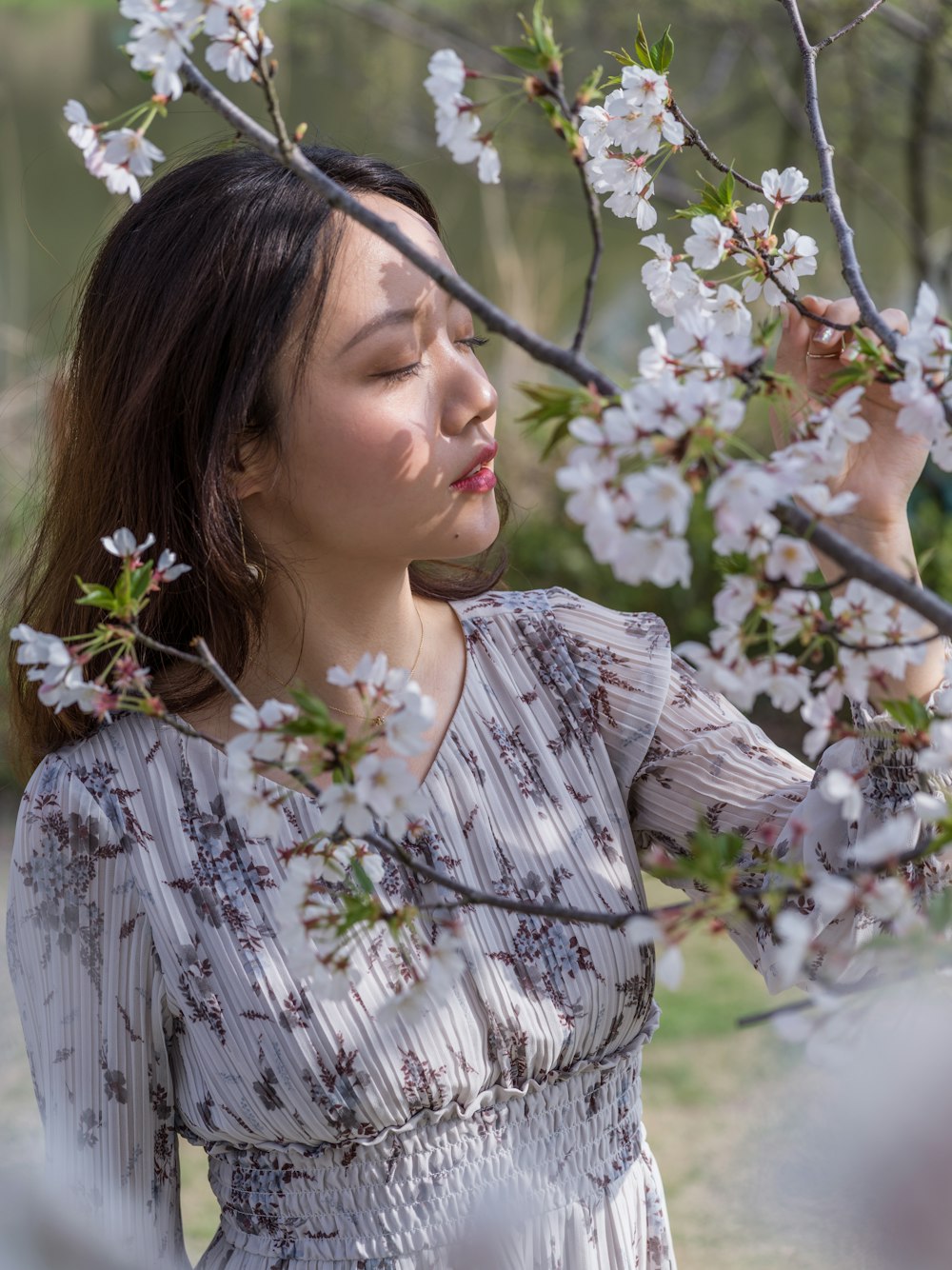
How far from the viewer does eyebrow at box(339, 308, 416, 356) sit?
1241 millimetres

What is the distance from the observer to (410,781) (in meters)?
0.68

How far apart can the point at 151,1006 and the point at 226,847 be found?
0.16 m

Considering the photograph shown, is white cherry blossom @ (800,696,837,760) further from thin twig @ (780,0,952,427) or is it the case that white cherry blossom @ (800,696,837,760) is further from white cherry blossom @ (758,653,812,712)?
thin twig @ (780,0,952,427)

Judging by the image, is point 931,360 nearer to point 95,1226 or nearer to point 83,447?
point 95,1226

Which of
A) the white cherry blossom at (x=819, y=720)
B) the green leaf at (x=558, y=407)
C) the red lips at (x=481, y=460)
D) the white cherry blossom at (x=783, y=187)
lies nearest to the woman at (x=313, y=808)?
the red lips at (x=481, y=460)

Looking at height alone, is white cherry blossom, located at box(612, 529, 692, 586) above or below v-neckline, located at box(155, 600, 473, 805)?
above

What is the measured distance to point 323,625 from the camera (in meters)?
1.42

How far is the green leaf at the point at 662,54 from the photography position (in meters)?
0.95

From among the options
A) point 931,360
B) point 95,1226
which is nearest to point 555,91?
point 931,360

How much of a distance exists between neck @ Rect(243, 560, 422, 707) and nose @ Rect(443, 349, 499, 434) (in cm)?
21

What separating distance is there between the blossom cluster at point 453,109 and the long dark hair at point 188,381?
1.66ft

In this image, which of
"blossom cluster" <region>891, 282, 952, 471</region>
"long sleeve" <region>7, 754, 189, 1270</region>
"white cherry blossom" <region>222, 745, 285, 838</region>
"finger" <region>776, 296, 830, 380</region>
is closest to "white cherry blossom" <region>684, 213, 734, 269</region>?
"finger" <region>776, 296, 830, 380</region>

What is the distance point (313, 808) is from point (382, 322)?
1.55ft

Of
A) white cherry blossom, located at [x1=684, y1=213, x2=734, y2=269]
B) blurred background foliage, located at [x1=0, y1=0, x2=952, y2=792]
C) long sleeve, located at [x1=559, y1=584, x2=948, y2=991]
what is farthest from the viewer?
blurred background foliage, located at [x1=0, y1=0, x2=952, y2=792]
